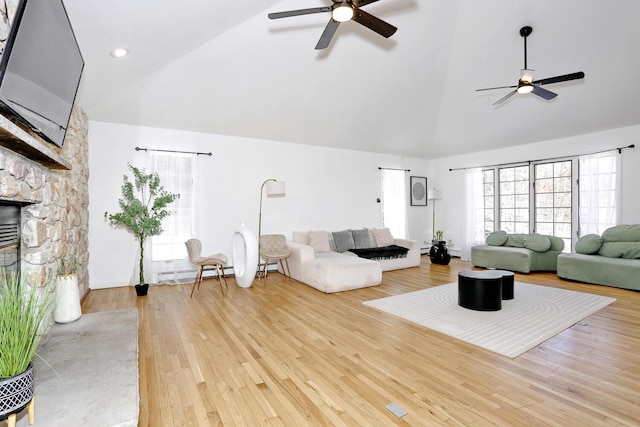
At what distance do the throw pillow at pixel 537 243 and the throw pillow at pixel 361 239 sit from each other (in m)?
2.95

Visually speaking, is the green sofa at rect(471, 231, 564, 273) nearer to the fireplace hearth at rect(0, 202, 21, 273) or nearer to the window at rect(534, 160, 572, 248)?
the window at rect(534, 160, 572, 248)

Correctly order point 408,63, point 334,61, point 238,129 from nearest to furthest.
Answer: point 334,61 < point 408,63 < point 238,129

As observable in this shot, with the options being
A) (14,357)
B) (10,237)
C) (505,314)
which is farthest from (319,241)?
(14,357)

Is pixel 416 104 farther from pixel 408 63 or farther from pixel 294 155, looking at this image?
pixel 294 155

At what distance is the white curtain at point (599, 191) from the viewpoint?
552 centimetres

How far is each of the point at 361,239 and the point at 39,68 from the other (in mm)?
5468

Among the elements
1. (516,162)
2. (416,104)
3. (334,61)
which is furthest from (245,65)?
(516,162)

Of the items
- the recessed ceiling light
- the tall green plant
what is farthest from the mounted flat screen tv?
the tall green plant

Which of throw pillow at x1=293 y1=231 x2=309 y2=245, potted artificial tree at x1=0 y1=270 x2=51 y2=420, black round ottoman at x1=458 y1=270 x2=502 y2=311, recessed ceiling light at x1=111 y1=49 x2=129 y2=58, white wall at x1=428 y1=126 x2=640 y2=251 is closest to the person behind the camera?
potted artificial tree at x1=0 y1=270 x2=51 y2=420

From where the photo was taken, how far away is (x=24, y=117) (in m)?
1.79

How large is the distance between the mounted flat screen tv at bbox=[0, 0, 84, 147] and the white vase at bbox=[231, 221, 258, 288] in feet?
8.55

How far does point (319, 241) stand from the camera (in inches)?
236

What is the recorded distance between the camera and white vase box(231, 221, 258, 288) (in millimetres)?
4645

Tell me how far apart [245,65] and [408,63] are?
2.42 metres
